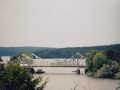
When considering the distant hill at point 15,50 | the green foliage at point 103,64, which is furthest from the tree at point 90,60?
the distant hill at point 15,50

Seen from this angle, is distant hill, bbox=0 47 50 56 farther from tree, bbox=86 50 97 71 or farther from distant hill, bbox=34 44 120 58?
tree, bbox=86 50 97 71

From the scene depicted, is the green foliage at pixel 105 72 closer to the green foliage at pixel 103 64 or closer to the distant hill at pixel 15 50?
the green foliage at pixel 103 64

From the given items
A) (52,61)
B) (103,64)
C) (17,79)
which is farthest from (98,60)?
(17,79)

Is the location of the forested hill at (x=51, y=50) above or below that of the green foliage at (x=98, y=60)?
above

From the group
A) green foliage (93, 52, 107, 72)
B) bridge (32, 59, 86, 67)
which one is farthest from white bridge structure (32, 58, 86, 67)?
green foliage (93, 52, 107, 72)

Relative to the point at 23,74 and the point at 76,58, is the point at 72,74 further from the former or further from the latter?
the point at 23,74

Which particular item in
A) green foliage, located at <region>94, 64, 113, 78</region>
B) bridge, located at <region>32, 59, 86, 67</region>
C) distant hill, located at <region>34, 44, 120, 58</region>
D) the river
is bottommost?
the river

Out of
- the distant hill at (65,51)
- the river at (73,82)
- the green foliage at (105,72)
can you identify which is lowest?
the river at (73,82)
